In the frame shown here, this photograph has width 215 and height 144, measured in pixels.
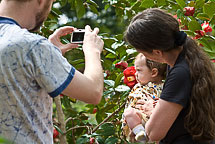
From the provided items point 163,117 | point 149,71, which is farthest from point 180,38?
point 149,71

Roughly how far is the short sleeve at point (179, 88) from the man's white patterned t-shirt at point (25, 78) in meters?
0.45

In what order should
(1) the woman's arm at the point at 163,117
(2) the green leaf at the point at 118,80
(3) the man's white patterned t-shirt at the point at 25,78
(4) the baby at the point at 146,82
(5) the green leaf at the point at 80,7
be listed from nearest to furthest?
(3) the man's white patterned t-shirt at the point at 25,78 < (1) the woman's arm at the point at 163,117 < (4) the baby at the point at 146,82 < (2) the green leaf at the point at 118,80 < (5) the green leaf at the point at 80,7

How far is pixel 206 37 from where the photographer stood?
1890 mm

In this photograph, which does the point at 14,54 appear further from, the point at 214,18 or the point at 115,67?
the point at 214,18

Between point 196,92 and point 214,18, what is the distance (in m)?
0.86

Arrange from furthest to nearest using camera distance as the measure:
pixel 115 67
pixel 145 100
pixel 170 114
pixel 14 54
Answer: pixel 115 67
pixel 145 100
pixel 170 114
pixel 14 54

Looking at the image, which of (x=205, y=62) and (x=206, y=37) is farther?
(x=206, y=37)

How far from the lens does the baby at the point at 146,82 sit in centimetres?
168

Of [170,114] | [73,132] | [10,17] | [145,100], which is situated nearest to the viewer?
[10,17]

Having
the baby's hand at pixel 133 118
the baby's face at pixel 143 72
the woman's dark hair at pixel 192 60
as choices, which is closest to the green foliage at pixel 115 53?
the baby's face at pixel 143 72

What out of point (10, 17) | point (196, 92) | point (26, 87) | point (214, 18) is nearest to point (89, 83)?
point (26, 87)

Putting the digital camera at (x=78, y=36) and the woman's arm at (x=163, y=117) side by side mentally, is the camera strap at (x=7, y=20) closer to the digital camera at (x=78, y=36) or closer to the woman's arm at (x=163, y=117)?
the digital camera at (x=78, y=36)

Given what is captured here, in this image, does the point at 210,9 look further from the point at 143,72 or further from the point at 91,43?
the point at 91,43

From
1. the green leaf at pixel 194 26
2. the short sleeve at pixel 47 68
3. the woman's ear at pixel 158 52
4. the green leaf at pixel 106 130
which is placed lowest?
the green leaf at pixel 106 130
